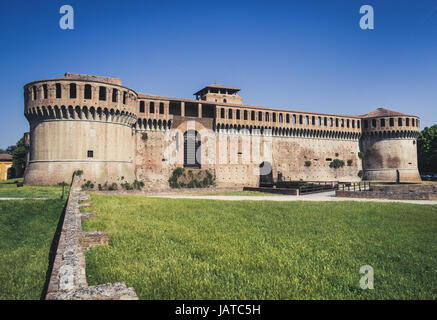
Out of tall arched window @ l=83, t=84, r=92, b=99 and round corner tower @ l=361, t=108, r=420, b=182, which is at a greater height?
tall arched window @ l=83, t=84, r=92, b=99

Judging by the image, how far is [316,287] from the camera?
4.86 meters

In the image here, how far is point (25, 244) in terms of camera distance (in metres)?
10.4

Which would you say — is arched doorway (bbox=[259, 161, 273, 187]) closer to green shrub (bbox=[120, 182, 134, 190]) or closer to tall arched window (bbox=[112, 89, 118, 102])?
green shrub (bbox=[120, 182, 134, 190])

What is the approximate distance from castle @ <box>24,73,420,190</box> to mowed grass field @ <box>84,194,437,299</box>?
19471 millimetres

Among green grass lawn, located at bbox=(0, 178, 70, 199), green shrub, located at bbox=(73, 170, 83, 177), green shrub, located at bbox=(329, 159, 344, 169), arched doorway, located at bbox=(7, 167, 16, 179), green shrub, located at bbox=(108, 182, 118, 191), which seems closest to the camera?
green grass lawn, located at bbox=(0, 178, 70, 199)

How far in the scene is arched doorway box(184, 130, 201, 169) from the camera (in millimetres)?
36375

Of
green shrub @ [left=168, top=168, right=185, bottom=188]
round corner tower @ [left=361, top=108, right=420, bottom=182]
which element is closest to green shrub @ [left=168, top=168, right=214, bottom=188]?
green shrub @ [left=168, top=168, right=185, bottom=188]

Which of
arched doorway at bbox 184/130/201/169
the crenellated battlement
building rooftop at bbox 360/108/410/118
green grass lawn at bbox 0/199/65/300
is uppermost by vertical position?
building rooftop at bbox 360/108/410/118

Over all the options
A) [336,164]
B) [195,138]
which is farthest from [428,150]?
[195,138]

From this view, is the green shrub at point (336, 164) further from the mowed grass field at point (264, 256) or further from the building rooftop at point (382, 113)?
the mowed grass field at point (264, 256)

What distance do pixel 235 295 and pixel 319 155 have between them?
4363 centimetres

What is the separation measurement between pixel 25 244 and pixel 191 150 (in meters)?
26.9

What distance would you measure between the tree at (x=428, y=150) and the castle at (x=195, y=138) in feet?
30.5

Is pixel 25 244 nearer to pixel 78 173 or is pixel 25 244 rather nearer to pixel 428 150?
pixel 78 173
